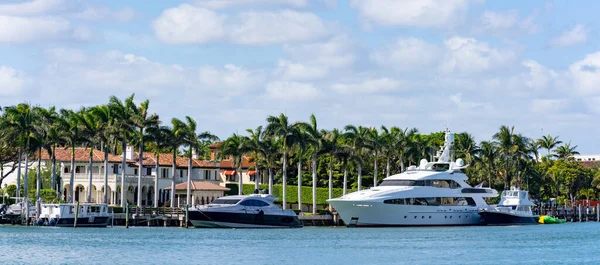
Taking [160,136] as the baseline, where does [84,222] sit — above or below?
below

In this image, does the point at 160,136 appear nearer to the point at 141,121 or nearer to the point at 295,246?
the point at 141,121

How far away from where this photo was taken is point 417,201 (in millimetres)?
102125

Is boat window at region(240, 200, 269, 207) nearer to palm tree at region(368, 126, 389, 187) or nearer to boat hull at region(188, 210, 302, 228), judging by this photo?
boat hull at region(188, 210, 302, 228)

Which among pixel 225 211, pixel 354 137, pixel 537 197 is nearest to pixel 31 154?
pixel 225 211

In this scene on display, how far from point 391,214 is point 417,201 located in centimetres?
310

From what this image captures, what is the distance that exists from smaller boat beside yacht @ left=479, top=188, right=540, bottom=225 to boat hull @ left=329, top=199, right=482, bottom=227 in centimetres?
425

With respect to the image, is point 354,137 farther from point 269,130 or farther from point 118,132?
point 118,132

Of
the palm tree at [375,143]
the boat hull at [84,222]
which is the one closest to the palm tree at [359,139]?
the palm tree at [375,143]

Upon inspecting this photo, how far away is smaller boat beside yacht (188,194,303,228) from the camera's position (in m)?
94.2

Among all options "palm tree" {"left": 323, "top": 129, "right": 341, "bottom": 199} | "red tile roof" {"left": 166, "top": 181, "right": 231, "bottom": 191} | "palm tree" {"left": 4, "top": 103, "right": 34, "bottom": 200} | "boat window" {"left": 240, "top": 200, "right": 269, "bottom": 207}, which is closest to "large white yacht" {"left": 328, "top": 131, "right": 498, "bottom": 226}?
"boat window" {"left": 240, "top": 200, "right": 269, "bottom": 207}

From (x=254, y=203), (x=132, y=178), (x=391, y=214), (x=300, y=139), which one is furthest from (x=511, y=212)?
(x=132, y=178)

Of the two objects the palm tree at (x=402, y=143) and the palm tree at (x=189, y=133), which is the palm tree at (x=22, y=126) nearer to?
the palm tree at (x=189, y=133)

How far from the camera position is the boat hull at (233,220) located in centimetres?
9425

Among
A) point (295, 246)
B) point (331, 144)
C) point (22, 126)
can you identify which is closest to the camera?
point (295, 246)
